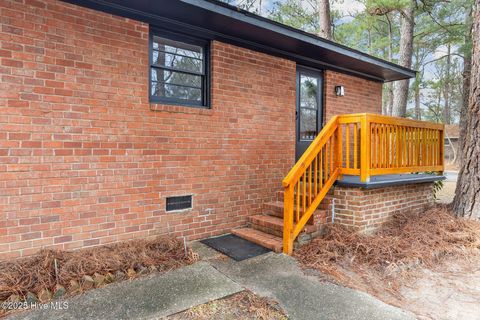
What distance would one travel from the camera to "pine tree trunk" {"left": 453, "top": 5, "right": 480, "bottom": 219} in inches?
189

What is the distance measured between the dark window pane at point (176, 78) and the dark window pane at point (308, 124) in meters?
2.41

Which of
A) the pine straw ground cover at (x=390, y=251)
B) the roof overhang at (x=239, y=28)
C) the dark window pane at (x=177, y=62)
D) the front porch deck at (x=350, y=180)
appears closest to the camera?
the pine straw ground cover at (x=390, y=251)

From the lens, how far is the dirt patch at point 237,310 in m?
2.39

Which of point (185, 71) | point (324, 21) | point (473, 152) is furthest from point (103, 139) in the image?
point (324, 21)

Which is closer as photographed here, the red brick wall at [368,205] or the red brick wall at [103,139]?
the red brick wall at [103,139]

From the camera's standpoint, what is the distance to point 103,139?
352cm

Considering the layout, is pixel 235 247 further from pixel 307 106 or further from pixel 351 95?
pixel 351 95

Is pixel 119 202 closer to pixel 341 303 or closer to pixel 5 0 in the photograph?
pixel 5 0

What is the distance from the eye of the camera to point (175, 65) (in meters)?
4.18

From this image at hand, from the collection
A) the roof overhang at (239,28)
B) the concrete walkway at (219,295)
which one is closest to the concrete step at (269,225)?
the concrete walkway at (219,295)

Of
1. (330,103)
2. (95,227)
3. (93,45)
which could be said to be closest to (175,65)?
(93,45)

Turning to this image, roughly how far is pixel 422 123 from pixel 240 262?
3.81 metres

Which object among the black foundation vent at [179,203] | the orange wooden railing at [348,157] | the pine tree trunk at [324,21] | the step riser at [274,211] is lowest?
the step riser at [274,211]

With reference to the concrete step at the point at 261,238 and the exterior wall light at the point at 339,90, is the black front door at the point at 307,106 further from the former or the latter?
the concrete step at the point at 261,238
